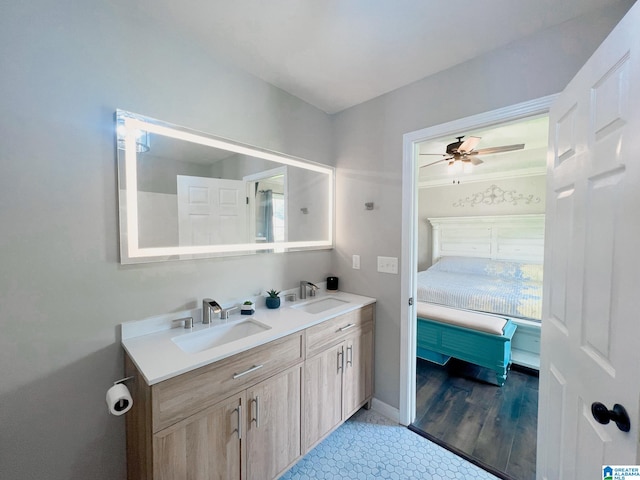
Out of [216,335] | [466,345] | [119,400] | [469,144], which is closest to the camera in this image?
[119,400]

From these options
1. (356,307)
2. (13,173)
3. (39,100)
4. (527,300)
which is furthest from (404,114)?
(527,300)

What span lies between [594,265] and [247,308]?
1646 mm

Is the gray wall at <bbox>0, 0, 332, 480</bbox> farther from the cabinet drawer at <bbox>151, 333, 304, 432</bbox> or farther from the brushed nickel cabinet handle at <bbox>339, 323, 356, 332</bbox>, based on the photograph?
the brushed nickel cabinet handle at <bbox>339, 323, 356, 332</bbox>

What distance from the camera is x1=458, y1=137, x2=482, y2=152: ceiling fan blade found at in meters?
2.67

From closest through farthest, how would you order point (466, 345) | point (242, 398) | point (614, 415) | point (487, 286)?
1. point (614, 415)
2. point (242, 398)
3. point (466, 345)
4. point (487, 286)

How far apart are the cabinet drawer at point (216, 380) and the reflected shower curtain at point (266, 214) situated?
773 mm

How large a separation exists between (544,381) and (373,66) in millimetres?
2052

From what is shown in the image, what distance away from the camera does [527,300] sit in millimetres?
2703

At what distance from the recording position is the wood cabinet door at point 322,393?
1574 millimetres

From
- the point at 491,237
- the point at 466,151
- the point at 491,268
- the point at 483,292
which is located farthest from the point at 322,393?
the point at 491,237

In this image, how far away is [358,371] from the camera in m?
1.95

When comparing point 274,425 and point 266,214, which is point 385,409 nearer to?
point 274,425

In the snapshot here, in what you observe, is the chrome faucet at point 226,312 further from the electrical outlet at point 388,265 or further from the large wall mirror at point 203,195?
the electrical outlet at point 388,265

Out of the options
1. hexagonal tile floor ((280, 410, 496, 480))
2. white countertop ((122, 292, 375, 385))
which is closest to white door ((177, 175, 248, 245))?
white countertop ((122, 292, 375, 385))
